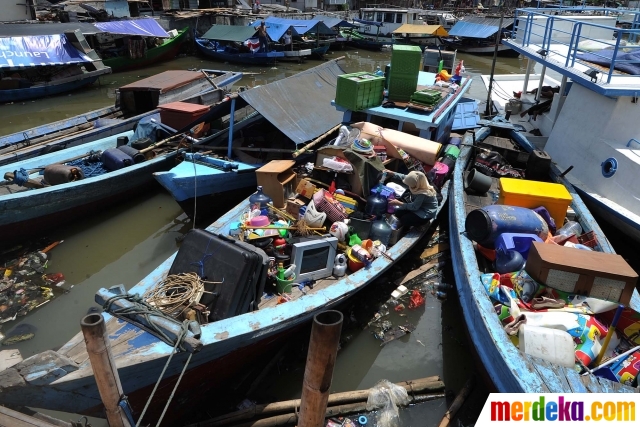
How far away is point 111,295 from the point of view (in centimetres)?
385

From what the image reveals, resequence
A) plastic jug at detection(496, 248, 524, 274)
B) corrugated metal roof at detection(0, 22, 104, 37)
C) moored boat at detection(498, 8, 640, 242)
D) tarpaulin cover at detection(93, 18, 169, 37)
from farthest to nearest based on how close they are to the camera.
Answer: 1. tarpaulin cover at detection(93, 18, 169, 37)
2. corrugated metal roof at detection(0, 22, 104, 37)
3. moored boat at detection(498, 8, 640, 242)
4. plastic jug at detection(496, 248, 524, 274)

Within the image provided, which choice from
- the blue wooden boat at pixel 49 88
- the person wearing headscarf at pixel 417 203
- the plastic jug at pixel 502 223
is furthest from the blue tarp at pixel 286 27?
the plastic jug at pixel 502 223

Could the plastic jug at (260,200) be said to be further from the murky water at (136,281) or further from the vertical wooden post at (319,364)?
the vertical wooden post at (319,364)

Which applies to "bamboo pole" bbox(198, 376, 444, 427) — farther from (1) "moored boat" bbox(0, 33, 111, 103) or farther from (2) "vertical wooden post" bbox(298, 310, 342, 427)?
(1) "moored boat" bbox(0, 33, 111, 103)

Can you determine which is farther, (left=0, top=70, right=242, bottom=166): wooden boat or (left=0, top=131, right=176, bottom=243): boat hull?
(left=0, top=70, right=242, bottom=166): wooden boat

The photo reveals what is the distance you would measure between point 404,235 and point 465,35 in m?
27.0

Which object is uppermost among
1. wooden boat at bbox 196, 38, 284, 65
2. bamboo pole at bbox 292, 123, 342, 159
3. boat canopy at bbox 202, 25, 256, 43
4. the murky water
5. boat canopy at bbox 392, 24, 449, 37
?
boat canopy at bbox 392, 24, 449, 37

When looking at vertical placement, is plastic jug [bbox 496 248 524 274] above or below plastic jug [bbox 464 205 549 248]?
below

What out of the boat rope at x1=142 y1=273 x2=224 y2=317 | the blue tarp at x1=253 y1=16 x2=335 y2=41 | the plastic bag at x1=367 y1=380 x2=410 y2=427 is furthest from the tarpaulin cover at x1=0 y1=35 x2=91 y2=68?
the plastic bag at x1=367 y1=380 x2=410 y2=427

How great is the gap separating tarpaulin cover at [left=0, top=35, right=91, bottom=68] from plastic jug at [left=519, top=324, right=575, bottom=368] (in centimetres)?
1796

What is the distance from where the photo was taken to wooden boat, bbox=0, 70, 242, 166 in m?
9.22

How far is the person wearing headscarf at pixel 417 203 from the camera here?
618 cm

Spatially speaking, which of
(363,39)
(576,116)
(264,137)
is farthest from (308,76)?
(363,39)

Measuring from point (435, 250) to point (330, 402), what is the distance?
3.72 metres
